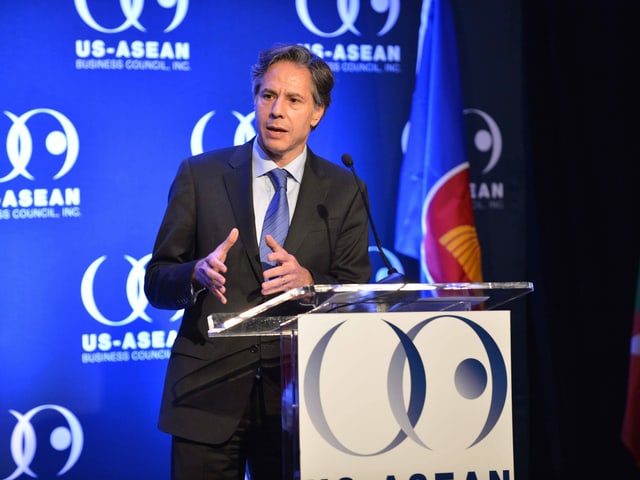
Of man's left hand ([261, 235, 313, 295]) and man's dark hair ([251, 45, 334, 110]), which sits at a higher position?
man's dark hair ([251, 45, 334, 110])

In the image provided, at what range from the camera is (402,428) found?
6.35 ft

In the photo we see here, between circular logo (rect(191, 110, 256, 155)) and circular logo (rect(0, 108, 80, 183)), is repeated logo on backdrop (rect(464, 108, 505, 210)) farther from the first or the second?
circular logo (rect(0, 108, 80, 183))

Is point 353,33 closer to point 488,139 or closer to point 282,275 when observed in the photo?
point 488,139

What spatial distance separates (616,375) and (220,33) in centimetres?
286

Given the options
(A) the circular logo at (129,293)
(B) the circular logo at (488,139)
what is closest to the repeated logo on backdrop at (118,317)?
(A) the circular logo at (129,293)

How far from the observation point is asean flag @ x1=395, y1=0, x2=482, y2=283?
165 inches

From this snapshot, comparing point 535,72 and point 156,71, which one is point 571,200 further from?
point 156,71

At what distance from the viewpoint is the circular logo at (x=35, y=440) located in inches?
153

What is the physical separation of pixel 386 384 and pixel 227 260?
951mm

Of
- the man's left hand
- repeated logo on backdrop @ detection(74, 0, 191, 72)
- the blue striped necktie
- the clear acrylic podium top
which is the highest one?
repeated logo on backdrop @ detection(74, 0, 191, 72)

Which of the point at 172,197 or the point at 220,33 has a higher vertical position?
the point at 220,33

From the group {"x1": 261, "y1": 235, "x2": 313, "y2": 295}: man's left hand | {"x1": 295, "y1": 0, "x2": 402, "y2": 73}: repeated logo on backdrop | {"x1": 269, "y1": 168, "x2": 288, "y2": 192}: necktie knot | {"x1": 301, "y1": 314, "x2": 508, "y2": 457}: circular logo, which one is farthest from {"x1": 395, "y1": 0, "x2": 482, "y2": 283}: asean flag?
{"x1": 301, "y1": 314, "x2": 508, "y2": 457}: circular logo

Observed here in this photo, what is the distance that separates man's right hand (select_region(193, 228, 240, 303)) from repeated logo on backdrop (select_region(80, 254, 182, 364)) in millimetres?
1755

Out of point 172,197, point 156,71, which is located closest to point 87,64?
point 156,71
